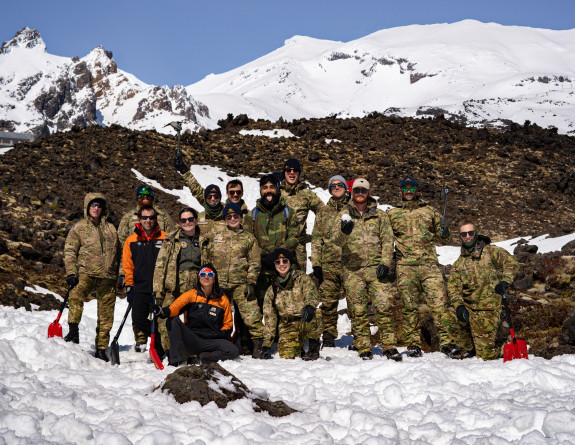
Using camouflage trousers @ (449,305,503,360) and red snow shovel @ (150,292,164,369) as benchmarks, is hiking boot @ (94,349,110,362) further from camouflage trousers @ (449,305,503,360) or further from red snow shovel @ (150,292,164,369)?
camouflage trousers @ (449,305,503,360)

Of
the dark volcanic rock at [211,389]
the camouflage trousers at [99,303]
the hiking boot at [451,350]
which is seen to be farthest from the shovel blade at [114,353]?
the hiking boot at [451,350]

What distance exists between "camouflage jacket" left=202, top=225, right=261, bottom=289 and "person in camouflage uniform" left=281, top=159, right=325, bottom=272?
42.3 inches

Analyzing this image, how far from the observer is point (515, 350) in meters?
6.57

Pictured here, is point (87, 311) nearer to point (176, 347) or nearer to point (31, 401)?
point (176, 347)

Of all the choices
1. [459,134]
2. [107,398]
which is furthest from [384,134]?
[107,398]

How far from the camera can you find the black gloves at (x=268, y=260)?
25.6ft

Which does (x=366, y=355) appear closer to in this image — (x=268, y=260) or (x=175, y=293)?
(x=268, y=260)

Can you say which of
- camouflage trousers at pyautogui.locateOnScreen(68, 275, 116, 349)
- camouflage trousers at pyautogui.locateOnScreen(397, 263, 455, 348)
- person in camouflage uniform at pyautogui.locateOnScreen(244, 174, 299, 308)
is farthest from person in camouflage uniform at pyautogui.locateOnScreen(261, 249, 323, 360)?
camouflage trousers at pyautogui.locateOnScreen(68, 275, 116, 349)

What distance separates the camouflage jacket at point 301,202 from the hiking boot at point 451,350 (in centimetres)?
266

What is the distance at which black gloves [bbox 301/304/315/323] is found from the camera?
725 centimetres

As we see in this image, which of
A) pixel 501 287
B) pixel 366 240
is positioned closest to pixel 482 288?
pixel 501 287

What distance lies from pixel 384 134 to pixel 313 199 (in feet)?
114

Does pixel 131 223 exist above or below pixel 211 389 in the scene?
above

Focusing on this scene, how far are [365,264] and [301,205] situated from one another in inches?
66.2
